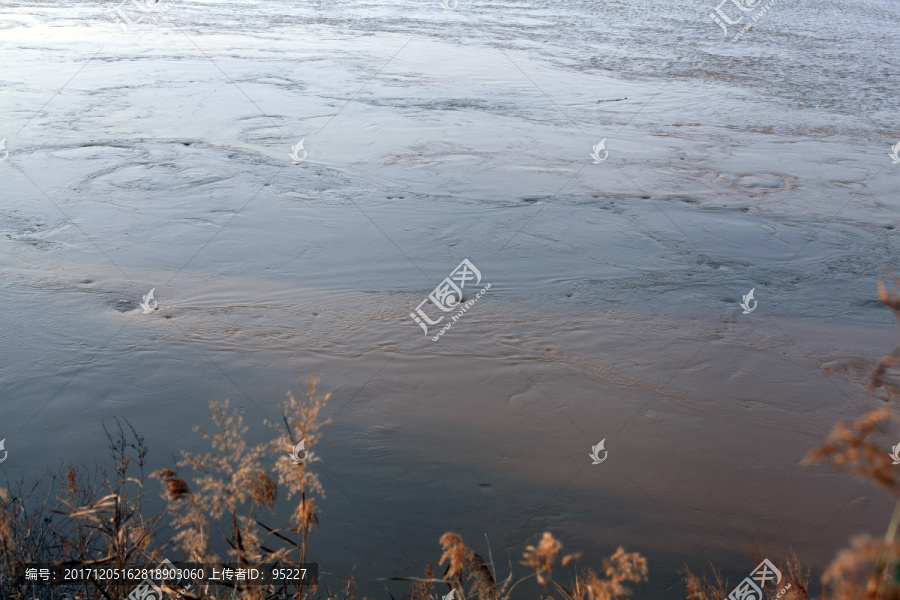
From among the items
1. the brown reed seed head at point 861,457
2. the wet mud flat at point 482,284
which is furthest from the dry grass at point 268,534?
the wet mud flat at point 482,284

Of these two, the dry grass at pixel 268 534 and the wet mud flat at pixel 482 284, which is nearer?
the dry grass at pixel 268 534

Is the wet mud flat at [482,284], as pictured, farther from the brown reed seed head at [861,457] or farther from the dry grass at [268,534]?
the brown reed seed head at [861,457]

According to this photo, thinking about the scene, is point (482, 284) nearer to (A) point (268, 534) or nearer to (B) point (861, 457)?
(A) point (268, 534)

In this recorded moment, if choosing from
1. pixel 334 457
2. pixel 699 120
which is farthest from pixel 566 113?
pixel 334 457

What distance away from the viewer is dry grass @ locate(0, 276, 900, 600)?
98cm

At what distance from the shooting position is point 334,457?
17.2ft

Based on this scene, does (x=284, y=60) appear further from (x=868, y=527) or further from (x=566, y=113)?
(x=868, y=527)

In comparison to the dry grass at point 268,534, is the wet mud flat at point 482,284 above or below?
above

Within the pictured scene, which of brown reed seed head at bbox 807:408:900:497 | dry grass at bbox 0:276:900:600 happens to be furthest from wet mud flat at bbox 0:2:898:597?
brown reed seed head at bbox 807:408:900:497

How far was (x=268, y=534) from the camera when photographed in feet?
11.7

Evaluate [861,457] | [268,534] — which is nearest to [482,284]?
[268,534]

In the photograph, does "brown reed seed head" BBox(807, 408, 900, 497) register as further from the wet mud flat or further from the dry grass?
the wet mud flat

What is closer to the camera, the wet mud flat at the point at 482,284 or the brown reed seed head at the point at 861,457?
the brown reed seed head at the point at 861,457

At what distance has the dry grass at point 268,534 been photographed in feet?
3.21
